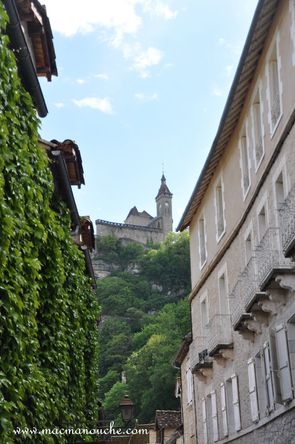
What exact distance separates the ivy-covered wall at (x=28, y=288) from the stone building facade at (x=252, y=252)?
4.25 meters

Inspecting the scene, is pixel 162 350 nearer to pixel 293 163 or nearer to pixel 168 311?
pixel 168 311

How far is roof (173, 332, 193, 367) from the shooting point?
26614 millimetres

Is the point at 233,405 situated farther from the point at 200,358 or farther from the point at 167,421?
the point at 167,421

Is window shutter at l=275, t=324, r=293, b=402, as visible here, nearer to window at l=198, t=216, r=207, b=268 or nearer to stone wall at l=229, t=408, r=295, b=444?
stone wall at l=229, t=408, r=295, b=444

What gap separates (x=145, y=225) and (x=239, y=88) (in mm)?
134045

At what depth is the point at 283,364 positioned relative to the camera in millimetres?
14156

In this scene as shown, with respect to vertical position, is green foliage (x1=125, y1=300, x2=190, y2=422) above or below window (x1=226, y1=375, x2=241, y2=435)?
above

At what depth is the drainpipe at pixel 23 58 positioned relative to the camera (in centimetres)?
1054

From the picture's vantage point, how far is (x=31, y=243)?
1062 cm

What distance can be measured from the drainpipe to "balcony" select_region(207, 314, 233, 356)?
31.2ft

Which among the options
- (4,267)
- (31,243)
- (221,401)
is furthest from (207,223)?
(4,267)

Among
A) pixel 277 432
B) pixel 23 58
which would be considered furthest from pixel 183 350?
pixel 23 58

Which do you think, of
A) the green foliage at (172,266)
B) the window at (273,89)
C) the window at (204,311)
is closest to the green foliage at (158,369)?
the green foliage at (172,266)

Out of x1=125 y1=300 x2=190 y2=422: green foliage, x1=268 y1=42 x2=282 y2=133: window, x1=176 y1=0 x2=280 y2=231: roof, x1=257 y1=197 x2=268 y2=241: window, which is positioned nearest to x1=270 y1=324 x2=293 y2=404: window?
x1=257 y1=197 x2=268 y2=241: window
